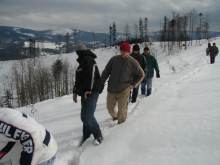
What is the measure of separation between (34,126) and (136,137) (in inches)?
152

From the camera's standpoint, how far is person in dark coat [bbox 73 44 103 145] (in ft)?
23.4

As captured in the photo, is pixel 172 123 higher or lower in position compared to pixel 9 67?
higher

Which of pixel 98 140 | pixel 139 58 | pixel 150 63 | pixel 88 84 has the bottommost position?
pixel 98 140

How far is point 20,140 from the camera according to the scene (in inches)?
150

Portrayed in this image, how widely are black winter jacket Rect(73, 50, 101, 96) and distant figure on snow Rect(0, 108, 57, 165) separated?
3.15 m

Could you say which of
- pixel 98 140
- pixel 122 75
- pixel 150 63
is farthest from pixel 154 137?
pixel 150 63

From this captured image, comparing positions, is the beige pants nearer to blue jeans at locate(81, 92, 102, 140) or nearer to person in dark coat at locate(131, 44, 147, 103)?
blue jeans at locate(81, 92, 102, 140)

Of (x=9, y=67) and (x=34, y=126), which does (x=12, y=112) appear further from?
(x=9, y=67)

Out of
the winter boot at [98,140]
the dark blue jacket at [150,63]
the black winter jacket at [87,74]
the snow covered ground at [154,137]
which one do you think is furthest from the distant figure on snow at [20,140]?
the dark blue jacket at [150,63]

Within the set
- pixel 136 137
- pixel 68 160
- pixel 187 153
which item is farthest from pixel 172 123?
pixel 68 160

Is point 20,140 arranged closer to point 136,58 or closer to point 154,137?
point 154,137

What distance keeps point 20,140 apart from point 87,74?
3.49 metres

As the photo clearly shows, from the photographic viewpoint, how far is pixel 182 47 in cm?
8650

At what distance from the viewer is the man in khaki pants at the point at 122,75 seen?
8.75 m
